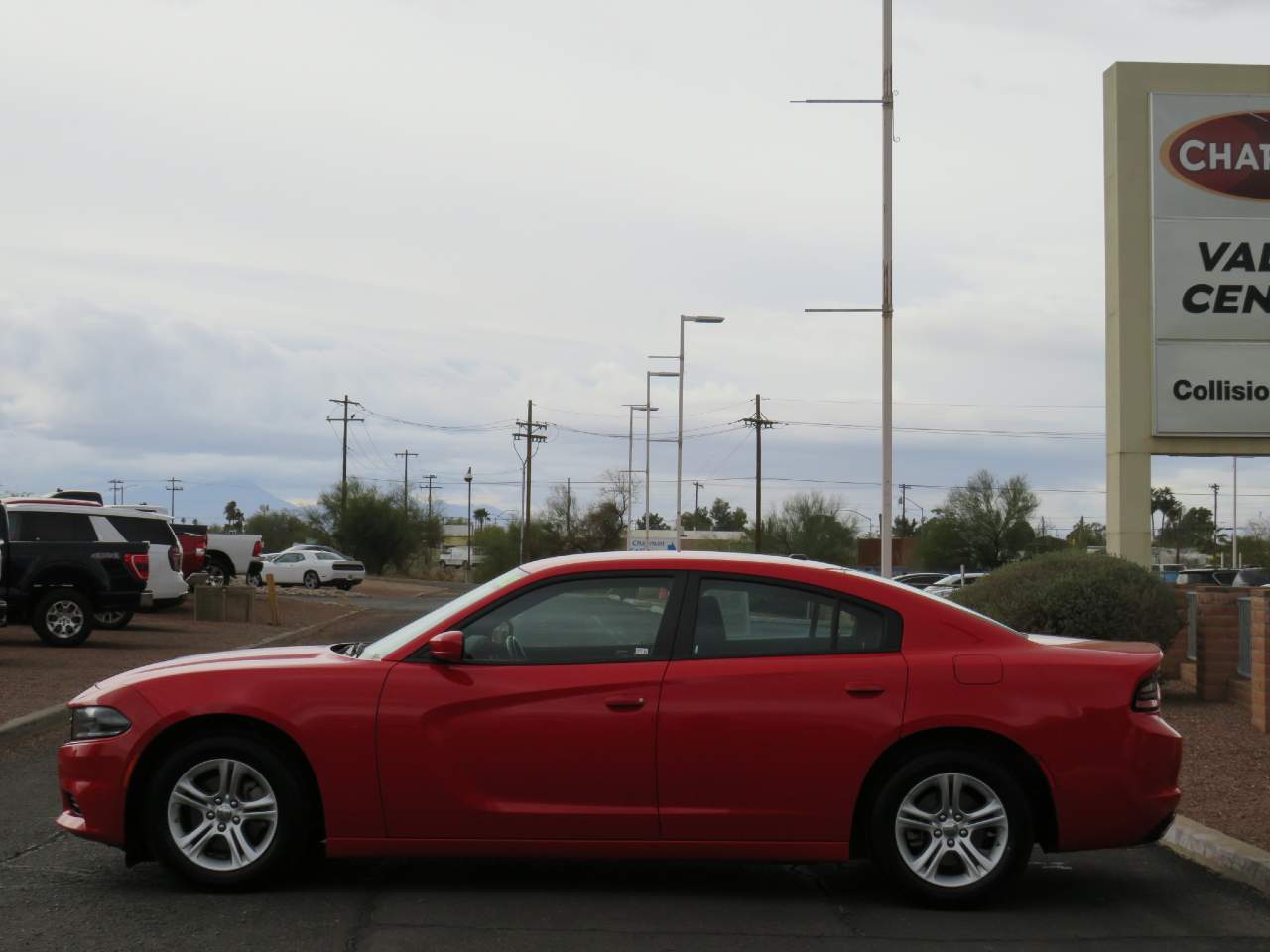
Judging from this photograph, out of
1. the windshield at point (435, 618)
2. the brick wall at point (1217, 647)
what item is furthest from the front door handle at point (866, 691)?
the brick wall at point (1217, 647)

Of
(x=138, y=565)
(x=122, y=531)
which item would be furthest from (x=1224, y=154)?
(x=122, y=531)

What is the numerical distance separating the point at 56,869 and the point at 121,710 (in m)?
1.07

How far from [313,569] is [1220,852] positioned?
50.6 metres

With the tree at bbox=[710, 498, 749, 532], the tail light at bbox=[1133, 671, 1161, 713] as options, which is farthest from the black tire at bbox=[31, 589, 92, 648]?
the tree at bbox=[710, 498, 749, 532]

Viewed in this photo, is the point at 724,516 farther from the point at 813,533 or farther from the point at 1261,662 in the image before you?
the point at 1261,662

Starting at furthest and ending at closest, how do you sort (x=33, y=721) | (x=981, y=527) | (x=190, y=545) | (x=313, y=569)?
(x=981, y=527) < (x=313, y=569) < (x=190, y=545) < (x=33, y=721)

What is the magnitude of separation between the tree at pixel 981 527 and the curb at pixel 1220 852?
75.7 metres

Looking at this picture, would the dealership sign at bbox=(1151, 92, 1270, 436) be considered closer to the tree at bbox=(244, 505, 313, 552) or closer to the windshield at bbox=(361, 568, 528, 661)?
the windshield at bbox=(361, 568, 528, 661)

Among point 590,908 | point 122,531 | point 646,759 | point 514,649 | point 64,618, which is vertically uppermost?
point 122,531

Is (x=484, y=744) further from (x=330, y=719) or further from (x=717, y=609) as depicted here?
(x=717, y=609)

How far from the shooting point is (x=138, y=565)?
72.9 ft

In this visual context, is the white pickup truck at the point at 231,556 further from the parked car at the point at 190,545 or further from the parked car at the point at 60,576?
the parked car at the point at 60,576

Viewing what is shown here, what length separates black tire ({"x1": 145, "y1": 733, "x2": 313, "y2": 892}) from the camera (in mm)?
6621

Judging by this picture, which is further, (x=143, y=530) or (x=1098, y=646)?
(x=143, y=530)
